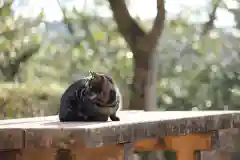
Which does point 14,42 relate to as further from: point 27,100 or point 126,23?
point 126,23

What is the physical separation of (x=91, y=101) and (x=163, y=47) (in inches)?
207

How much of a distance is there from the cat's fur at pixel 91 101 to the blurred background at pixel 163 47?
3.82 m

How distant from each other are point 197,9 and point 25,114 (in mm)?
2997

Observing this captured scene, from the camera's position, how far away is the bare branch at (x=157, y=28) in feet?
15.4

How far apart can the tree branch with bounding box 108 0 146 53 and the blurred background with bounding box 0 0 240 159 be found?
97 centimetres

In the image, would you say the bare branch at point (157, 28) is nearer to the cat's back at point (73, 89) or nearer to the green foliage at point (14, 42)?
the green foliage at point (14, 42)

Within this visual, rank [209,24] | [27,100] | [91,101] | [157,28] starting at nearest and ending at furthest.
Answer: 1. [91,101]
2. [157,28]
3. [27,100]
4. [209,24]

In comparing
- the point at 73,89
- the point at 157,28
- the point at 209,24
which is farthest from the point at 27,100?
the point at 73,89

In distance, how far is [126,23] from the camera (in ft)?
15.6

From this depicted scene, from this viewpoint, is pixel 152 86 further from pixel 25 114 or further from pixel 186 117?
pixel 186 117

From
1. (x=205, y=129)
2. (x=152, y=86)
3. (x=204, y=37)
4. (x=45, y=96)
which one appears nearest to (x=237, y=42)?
(x=204, y=37)

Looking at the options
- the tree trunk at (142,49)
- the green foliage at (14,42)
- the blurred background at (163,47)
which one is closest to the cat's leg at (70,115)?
the tree trunk at (142,49)

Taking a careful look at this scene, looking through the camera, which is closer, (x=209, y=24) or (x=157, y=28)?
(x=157, y=28)

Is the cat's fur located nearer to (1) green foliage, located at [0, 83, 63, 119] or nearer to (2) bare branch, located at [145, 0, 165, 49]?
(2) bare branch, located at [145, 0, 165, 49]
